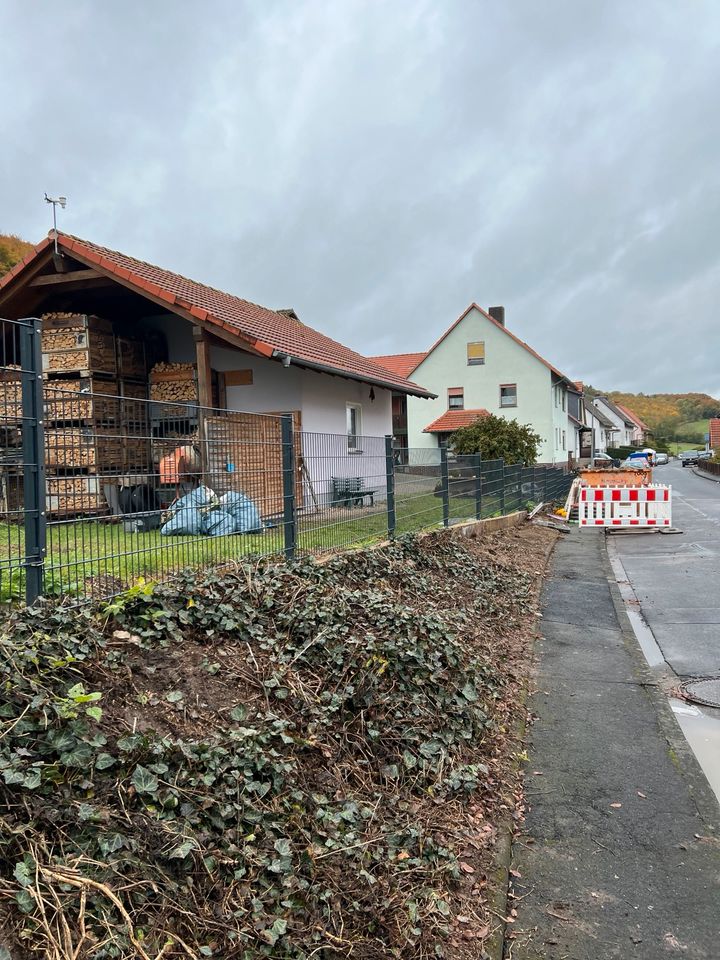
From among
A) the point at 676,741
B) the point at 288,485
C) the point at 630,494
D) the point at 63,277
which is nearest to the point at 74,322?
the point at 63,277

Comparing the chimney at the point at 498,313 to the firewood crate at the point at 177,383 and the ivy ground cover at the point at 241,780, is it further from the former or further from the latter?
the ivy ground cover at the point at 241,780

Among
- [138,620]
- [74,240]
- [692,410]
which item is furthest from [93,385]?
[692,410]

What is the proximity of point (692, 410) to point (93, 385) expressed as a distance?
499ft

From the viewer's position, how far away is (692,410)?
477ft

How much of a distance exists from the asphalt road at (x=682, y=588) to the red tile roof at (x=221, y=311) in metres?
7.23

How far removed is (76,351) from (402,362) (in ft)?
115

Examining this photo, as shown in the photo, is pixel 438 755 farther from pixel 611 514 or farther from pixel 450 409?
pixel 450 409

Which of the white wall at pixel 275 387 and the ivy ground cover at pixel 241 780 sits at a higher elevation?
the white wall at pixel 275 387

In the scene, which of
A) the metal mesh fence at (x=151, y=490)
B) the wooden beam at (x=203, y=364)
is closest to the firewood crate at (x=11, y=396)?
the metal mesh fence at (x=151, y=490)

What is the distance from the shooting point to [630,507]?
54.3ft

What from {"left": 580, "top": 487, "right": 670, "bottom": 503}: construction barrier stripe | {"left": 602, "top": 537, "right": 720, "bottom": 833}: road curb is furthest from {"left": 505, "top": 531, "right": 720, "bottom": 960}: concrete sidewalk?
{"left": 580, "top": 487, "right": 670, "bottom": 503}: construction barrier stripe

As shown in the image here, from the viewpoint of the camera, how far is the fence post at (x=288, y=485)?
618 centimetres

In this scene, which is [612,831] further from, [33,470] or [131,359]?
[131,359]

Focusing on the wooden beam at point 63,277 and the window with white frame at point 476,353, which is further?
the window with white frame at point 476,353
